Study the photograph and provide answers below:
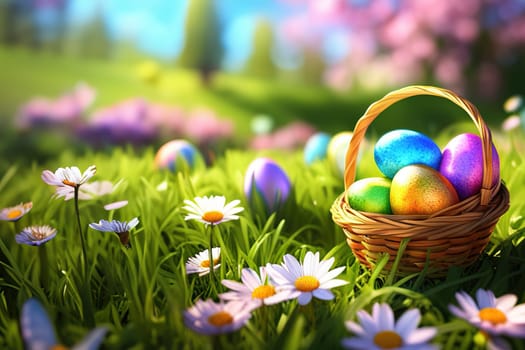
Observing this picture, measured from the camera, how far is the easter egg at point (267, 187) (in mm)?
1238

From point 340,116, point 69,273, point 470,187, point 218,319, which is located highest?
point 470,187

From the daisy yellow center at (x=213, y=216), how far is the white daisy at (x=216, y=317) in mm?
186

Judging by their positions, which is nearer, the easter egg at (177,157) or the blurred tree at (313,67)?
the easter egg at (177,157)

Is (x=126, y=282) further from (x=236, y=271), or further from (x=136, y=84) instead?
(x=136, y=84)

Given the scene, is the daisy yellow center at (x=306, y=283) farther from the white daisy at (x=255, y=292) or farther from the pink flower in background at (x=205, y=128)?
the pink flower in background at (x=205, y=128)

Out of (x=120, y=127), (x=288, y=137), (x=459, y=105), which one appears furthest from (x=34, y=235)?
(x=288, y=137)

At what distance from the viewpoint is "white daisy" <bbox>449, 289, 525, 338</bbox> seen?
25.9 inches

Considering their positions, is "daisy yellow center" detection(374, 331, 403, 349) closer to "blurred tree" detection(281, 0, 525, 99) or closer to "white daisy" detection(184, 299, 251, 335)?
"white daisy" detection(184, 299, 251, 335)

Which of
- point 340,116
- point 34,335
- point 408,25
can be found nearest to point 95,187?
point 34,335

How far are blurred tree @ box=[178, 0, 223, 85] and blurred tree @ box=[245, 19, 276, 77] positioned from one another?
457 mm

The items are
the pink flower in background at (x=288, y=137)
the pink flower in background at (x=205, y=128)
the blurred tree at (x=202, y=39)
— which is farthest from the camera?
the blurred tree at (x=202, y=39)

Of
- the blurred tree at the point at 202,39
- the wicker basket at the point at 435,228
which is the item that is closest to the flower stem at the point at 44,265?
the wicker basket at the point at 435,228

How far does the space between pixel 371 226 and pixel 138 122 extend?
250 cm

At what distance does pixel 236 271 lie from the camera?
94 cm
